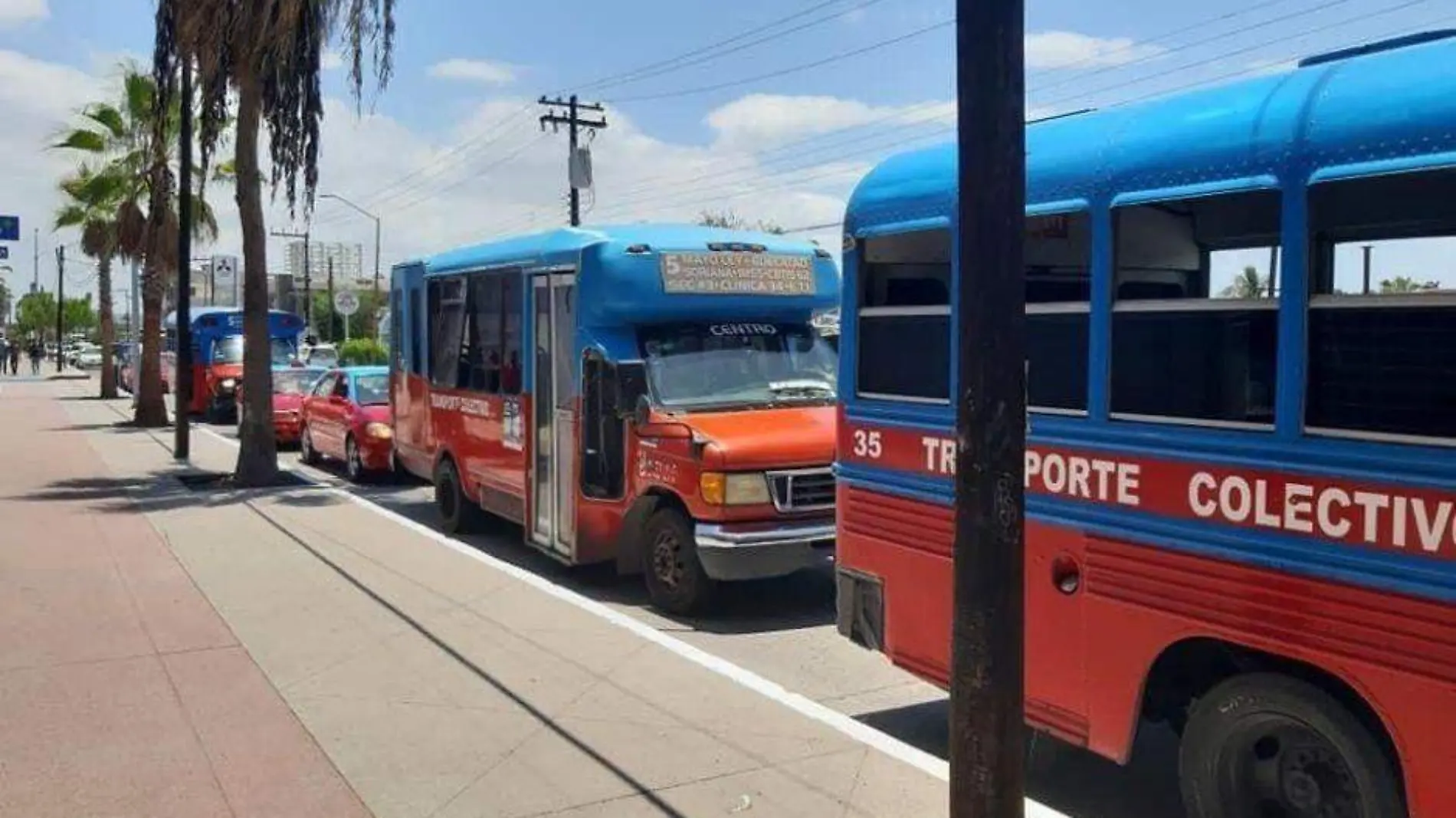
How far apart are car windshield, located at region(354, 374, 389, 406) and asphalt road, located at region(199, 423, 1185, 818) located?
5.85m

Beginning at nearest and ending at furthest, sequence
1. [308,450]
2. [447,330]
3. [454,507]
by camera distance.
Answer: [454,507] < [447,330] < [308,450]

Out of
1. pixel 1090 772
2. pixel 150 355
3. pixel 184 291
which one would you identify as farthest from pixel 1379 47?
pixel 150 355

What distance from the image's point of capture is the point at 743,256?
31.8ft

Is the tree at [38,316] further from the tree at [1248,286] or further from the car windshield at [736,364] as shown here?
the tree at [1248,286]

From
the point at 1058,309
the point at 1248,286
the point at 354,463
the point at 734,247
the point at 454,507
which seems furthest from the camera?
the point at 354,463

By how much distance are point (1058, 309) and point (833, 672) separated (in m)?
3.11

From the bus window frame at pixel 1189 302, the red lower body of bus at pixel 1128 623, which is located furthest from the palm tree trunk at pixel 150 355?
the bus window frame at pixel 1189 302

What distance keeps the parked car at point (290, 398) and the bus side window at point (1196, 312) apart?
61.3 feet

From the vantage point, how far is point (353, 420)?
17.0m

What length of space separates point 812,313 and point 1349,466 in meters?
6.27

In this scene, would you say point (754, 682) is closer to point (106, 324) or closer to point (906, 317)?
point (906, 317)

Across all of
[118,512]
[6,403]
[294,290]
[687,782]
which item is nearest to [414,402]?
[118,512]

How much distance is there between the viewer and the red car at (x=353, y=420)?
1661cm

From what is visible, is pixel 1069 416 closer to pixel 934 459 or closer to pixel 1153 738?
pixel 934 459
